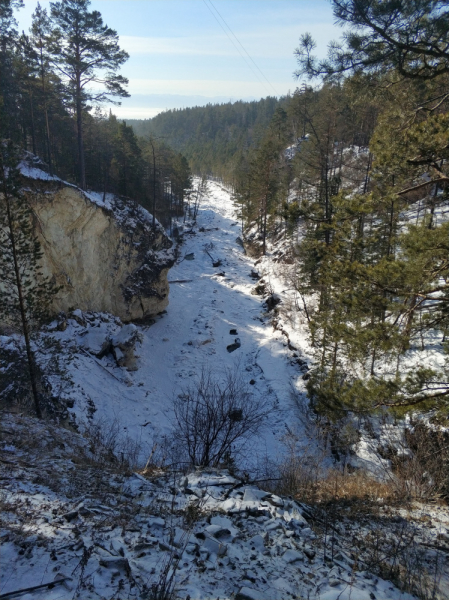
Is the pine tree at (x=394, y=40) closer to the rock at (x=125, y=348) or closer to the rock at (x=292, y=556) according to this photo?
the rock at (x=292, y=556)

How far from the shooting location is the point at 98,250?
2008 cm

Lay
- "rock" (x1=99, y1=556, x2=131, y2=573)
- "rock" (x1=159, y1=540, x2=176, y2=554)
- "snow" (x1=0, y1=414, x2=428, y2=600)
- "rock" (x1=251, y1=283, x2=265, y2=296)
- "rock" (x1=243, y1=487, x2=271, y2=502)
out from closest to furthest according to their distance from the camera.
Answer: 1. "snow" (x1=0, y1=414, x2=428, y2=600)
2. "rock" (x1=99, y1=556, x2=131, y2=573)
3. "rock" (x1=159, y1=540, x2=176, y2=554)
4. "rock" (x1=243, y1=487, x2=271, y2=502)
5. "rock" (x1=251, y1=283, x2=265, y2=296)

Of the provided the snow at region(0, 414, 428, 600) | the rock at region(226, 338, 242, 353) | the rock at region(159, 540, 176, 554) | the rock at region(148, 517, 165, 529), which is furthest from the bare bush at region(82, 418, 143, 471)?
the rock at region(226, 338, 242, 353)

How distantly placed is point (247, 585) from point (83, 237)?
723 inches

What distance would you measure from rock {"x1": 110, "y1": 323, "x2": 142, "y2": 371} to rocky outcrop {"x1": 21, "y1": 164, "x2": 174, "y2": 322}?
2.84 metres

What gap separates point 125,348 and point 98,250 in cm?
625

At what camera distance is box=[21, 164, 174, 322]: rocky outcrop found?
651 inches

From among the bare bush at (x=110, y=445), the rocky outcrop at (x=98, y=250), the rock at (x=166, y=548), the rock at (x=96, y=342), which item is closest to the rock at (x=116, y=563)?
the rock at (x=166, y=548)

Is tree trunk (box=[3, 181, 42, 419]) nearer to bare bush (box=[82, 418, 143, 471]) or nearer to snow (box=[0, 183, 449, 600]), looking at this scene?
snow (box=[0, 183, 449, 600])

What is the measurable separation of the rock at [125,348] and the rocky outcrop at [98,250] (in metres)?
2.84

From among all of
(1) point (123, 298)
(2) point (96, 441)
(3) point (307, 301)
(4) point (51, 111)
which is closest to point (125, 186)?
(4) point (51, 111)

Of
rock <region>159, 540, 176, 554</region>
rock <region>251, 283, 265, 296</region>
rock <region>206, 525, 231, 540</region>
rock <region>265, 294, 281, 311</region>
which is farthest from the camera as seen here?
rock <region>251, 283, 265, 296</region>

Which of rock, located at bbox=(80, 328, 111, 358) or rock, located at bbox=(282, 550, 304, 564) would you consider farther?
rock, located at bbox=(80, 328, 111, 358)

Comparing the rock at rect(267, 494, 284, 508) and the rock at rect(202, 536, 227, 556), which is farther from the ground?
the rock at rect(202, 536, 227, 556)
